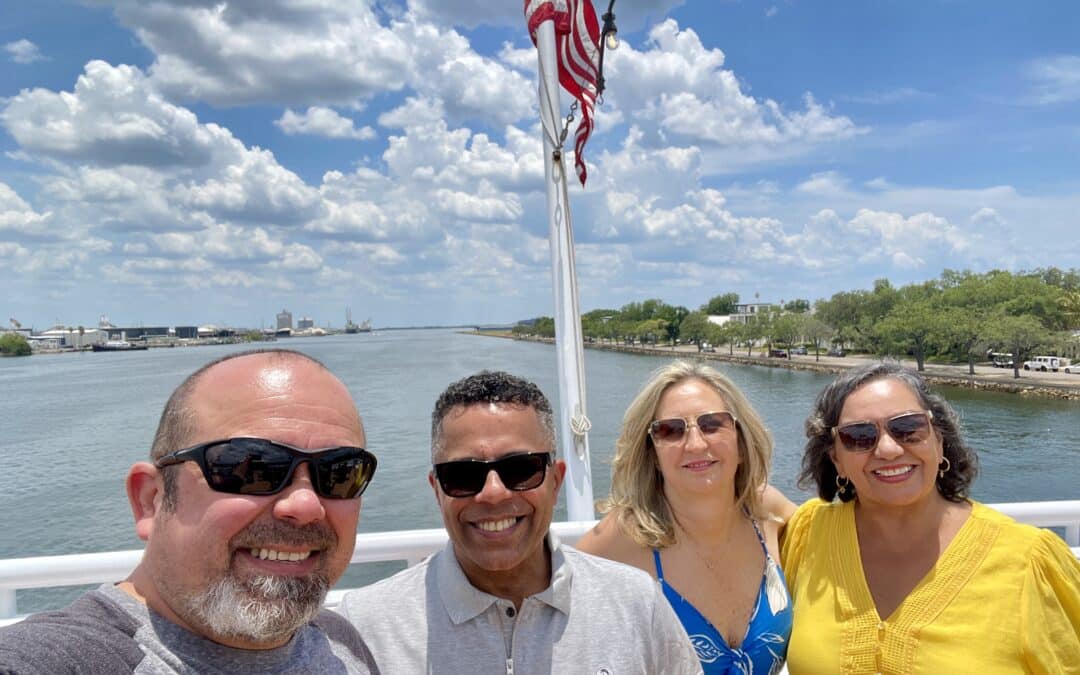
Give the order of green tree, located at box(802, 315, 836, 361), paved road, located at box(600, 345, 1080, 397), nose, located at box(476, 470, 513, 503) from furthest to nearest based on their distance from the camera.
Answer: green tree, located at box(802, 315, 836, 361)
paved road, located at box(600, 345, 1080, 397)
nose, located at box(476, 470, 513, 503)

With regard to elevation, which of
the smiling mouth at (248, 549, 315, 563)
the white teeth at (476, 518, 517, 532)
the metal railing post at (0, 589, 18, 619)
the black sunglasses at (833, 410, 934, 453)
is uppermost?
the black sunglasses at (833, 410, 934, 453)

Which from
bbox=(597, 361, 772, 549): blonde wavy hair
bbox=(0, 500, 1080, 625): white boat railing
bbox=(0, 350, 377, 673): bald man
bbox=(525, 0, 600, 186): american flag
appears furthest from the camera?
bbox=(525, 0, 600, 186): american flag

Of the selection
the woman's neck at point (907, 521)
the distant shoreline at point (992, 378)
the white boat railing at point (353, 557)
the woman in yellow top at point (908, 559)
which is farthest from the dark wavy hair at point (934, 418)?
the distant shoreline at point (992, 378)

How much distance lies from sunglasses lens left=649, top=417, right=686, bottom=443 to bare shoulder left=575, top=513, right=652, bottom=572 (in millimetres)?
390

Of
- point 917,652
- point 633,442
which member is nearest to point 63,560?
point 633,442

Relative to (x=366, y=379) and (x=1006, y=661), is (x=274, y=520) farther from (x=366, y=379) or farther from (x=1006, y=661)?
(x=366, y=379)

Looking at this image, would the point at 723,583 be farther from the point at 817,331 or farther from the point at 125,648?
the point at 817,331

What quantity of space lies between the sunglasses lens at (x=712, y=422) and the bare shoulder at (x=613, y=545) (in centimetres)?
52

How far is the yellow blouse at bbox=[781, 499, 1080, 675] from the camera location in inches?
85.6

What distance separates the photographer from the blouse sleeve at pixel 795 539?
8.89 feet

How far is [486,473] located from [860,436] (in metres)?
1.45

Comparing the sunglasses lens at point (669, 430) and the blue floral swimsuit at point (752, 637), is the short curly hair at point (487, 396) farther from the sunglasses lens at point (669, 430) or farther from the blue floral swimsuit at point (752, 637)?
the blue floral swimsuit at point (752, 637)

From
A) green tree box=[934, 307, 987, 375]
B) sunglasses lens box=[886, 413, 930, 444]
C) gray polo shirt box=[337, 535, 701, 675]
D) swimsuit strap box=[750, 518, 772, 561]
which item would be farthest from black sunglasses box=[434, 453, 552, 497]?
green tree box=[934, 307, 987, 375]

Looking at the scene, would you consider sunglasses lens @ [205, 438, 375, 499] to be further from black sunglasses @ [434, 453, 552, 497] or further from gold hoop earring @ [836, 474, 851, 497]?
gold hoop earring @ [836, 474, 851, 497]
